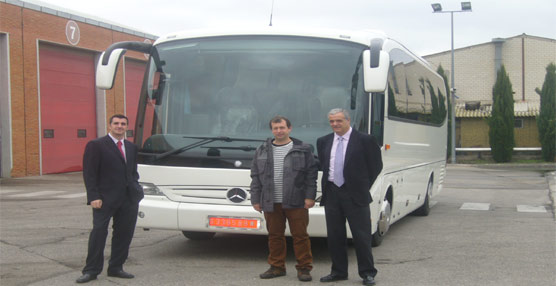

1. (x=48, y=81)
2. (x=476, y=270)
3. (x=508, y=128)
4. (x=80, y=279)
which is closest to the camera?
(x=80, y=279)

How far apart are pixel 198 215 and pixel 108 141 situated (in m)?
1.35

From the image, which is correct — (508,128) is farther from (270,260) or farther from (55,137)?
(270,260)

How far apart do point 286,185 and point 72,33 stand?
21.0 metres

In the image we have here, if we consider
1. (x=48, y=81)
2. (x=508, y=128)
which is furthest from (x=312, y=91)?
(x=508, y=128)

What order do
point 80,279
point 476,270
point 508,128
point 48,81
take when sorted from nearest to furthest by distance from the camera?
1. point 80,279
2. point 476,270
3. point 48,81
4. point 508,128

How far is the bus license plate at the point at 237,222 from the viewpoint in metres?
7.31

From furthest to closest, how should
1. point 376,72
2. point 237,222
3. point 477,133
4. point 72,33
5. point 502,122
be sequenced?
point 477,133, point 502,122, point 72,33, point 237,222, point 376,72

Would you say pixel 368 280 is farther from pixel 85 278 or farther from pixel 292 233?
pixel 85 278

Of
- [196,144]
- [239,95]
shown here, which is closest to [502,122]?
[239,95]

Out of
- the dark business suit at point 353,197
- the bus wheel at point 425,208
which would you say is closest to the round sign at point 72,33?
the bus wheel at point 425,208

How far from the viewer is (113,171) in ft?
21.8

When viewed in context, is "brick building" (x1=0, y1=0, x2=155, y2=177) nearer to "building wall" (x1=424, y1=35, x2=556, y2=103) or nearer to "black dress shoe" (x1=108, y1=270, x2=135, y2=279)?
"black dress shoe" (x1=108, y1=270, x2=135, y2=279)

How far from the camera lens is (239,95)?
7.67 metres

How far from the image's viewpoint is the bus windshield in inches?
294
